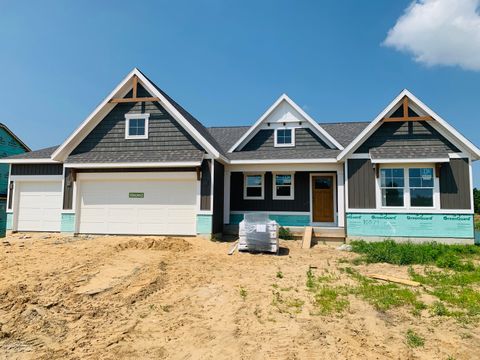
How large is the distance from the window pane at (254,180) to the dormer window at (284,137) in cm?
176

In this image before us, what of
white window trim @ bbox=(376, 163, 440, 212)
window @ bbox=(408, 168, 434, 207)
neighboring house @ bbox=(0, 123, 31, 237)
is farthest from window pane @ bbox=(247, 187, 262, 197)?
neighboring house @ bbox=(0, 123, 31, 237)

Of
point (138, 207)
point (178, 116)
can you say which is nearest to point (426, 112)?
point (178, 116)

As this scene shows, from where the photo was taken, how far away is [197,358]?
395 centimetres

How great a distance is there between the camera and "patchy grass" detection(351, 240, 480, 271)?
9.04 m

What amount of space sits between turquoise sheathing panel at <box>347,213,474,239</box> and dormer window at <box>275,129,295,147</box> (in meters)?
4.52

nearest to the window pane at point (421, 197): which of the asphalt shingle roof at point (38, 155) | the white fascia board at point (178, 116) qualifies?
the white fascia board at point (178, 116)

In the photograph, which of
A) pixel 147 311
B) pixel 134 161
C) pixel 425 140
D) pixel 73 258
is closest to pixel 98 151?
pixel 134 161

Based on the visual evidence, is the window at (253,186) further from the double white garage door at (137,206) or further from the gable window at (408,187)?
the gable window at (408,187)

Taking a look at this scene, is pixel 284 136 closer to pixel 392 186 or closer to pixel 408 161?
pixel 392 186

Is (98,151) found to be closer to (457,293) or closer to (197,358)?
(197,358)

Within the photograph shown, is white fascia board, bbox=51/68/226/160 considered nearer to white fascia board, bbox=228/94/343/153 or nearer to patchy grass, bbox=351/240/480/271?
white fascia board, bbox=228/94/343/153

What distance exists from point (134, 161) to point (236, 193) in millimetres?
4673

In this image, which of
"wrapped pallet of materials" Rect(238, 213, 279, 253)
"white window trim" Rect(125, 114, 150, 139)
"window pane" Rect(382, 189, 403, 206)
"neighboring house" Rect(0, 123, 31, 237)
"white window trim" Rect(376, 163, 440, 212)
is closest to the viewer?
"wrapped pallet of materials" Rect(238, 213, 279, 253)

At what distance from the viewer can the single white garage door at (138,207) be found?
12.9 m
